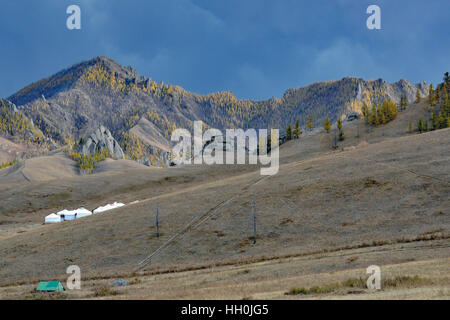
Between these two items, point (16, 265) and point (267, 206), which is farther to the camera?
point (267, 206)

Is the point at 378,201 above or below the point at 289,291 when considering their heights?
above

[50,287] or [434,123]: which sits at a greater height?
[434,123]

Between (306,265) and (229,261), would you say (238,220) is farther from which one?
(306,265)

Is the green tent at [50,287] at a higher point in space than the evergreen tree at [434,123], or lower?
lower

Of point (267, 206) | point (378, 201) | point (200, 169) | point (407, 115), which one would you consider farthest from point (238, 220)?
point (407, 115)

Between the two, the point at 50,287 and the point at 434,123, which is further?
the point at 434,123

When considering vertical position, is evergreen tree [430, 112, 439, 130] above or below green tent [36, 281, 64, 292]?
above

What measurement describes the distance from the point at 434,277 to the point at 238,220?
128 ft

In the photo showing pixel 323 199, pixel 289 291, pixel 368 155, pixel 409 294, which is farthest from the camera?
pixel 368 155

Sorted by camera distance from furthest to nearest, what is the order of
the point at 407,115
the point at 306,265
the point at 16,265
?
the point at 407,115
the point at 16,265
the point at 306,265

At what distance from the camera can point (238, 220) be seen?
6025cm

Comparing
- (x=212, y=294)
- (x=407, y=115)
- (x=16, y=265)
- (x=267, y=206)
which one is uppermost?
(x=407, y=115)

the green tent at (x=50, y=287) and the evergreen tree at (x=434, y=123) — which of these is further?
the evergreen tree at (x=434, y=123)

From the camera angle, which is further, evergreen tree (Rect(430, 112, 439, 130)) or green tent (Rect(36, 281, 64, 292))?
evergreen tree (Rect(430, 112, 439, 130))
